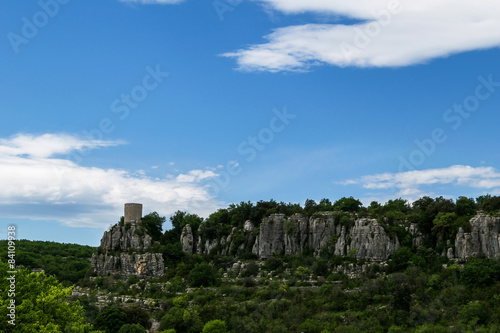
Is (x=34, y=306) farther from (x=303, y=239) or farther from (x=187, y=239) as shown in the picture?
(x=187, y=239)

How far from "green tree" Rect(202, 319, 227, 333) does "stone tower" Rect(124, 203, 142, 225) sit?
34.4 m

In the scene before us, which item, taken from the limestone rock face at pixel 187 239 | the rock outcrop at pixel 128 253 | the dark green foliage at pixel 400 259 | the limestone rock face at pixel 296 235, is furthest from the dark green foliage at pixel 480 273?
the limestone rock face at pixel 187 239

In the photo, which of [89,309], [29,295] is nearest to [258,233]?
[89,309]

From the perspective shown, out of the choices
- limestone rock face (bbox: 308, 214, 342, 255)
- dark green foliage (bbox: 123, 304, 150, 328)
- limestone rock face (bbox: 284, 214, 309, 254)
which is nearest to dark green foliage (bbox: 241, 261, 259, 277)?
limestone rock face (bbox: 284, 214, 309, 254)

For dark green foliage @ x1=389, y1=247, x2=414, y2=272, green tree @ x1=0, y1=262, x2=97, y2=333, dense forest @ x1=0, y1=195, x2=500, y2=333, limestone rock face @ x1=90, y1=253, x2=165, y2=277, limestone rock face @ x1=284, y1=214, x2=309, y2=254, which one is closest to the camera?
green tree @ x1=0, y1=262, x2=97, y2=333

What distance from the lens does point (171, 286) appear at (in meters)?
70.8

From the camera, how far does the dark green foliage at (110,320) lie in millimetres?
56344

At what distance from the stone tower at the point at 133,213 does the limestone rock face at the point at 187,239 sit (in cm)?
749

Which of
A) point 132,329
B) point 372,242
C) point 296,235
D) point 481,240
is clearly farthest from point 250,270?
point 481,240

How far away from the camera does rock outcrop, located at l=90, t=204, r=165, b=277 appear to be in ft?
257

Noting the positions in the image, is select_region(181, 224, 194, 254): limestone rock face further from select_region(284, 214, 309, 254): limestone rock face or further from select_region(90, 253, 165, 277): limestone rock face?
select_region(284, 214, 309, 254): limestone rock face

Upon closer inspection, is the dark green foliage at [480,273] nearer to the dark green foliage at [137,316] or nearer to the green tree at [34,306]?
the dark green foliage at [137,316]

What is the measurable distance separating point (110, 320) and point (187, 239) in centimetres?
3033

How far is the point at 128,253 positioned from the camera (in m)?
80.4
